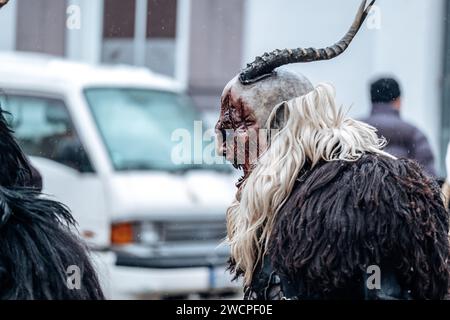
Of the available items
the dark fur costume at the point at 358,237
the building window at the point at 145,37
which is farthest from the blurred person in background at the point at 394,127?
the building window at the point at 145,37

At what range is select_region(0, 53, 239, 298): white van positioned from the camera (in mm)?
5762

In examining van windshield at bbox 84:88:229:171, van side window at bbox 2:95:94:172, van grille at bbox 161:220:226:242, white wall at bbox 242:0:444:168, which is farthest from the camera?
white wall at bbox 242:0:444:168

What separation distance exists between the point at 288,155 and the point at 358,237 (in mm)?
233

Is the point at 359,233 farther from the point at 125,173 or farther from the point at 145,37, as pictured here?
the point at 145,37

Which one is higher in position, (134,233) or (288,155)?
Answer: (288,155)

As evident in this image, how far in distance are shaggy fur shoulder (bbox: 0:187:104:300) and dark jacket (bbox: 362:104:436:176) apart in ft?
9.65

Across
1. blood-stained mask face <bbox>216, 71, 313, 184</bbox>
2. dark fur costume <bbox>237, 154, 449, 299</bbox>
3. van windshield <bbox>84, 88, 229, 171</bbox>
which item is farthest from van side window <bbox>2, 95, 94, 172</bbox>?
dark fur costume <bbox>237, 154, 449, 299</bbox>

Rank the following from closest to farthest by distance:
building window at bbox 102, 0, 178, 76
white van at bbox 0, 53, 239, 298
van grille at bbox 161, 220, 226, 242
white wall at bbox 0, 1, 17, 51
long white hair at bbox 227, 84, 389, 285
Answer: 1. long white hair at bbox 227, 84, 389, 285
2. white van at bbox 0, 53, 239, 298
3. van grille at bbox 161, 220, 226, 242
4. white wall at bbox 0, 1, 17, 51
5. building window at bbox 102, 0, 178, 76

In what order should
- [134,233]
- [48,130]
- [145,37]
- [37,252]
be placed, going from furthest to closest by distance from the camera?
[145,37], [48,130], [134,233], [37,252]

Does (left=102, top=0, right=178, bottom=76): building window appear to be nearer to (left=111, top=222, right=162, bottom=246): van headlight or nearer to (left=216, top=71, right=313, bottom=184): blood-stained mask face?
(left=111, top=222, right=162, bottom=246): van headlight

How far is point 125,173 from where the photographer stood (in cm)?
605

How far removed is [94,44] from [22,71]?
2.40m

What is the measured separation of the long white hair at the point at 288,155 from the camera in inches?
87.2

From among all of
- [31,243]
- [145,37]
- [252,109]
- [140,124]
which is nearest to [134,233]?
[140,124]
